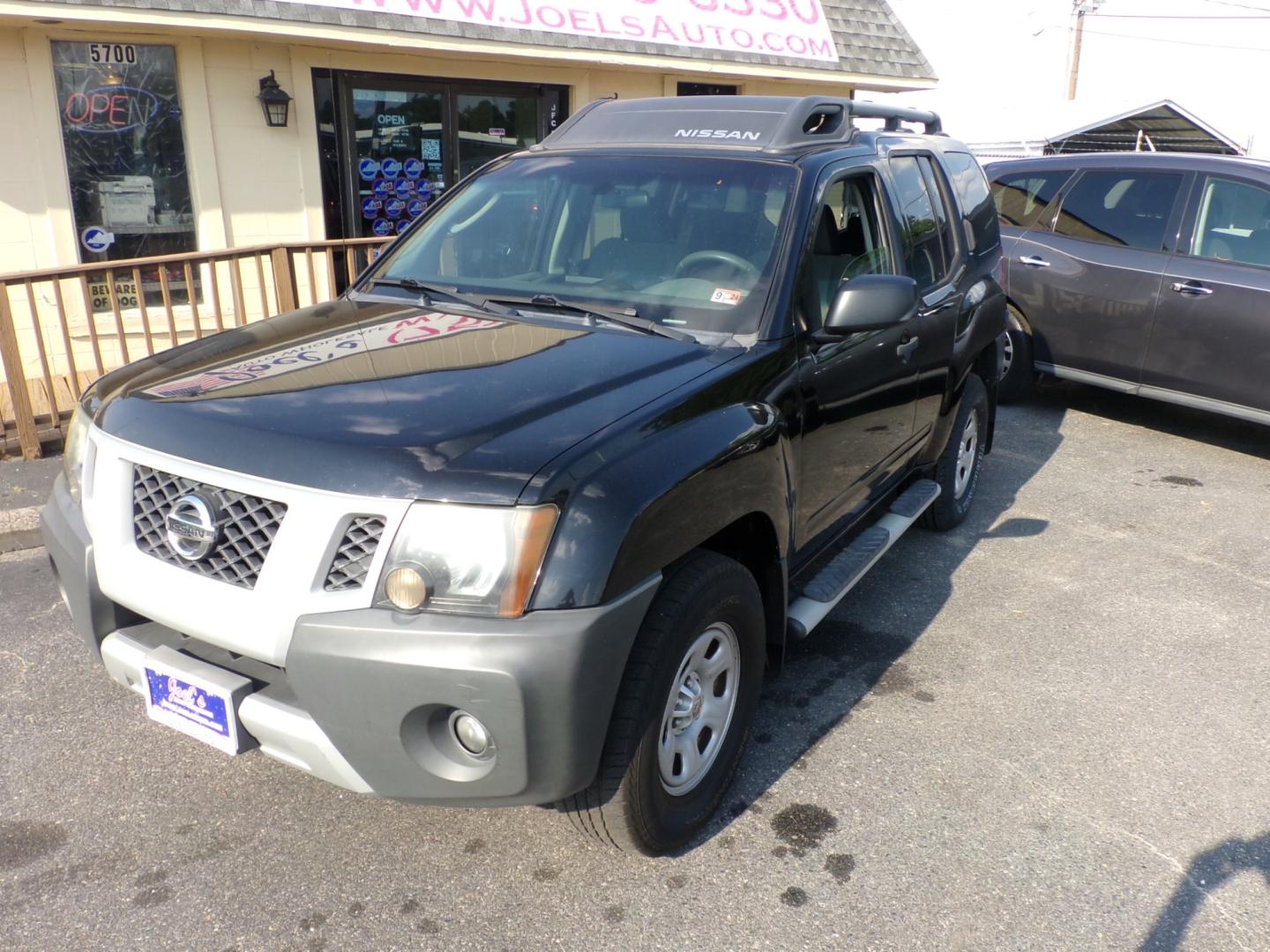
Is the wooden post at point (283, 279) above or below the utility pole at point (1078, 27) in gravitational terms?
below

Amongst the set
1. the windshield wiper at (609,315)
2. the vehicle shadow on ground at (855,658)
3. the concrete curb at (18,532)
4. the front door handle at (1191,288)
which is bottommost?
the vehicle shadow on ground at (855,658)

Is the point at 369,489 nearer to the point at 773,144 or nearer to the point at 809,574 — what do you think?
the point at 809,574

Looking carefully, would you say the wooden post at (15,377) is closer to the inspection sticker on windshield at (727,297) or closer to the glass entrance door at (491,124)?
the inspection sticker on windshield at (727,297)

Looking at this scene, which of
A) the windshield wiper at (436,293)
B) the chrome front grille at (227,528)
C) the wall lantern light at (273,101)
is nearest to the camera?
the chrome front grille at (227,528)

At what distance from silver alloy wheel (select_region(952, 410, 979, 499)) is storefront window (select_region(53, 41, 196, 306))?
231 inches

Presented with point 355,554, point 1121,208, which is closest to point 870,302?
point 355,554

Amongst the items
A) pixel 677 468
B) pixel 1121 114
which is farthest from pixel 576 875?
pixel 1121 114

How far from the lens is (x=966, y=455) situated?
540cm

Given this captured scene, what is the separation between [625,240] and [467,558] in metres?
1.66

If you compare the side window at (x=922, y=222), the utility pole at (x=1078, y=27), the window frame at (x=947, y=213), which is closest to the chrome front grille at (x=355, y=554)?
the side window at (x=922, y=222)

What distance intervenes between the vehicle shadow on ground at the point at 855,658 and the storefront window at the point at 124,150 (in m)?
5.88

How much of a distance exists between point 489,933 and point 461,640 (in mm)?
869

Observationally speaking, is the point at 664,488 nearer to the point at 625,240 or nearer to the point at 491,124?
the point at 625,240

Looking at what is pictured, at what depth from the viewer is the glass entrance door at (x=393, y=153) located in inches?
367
